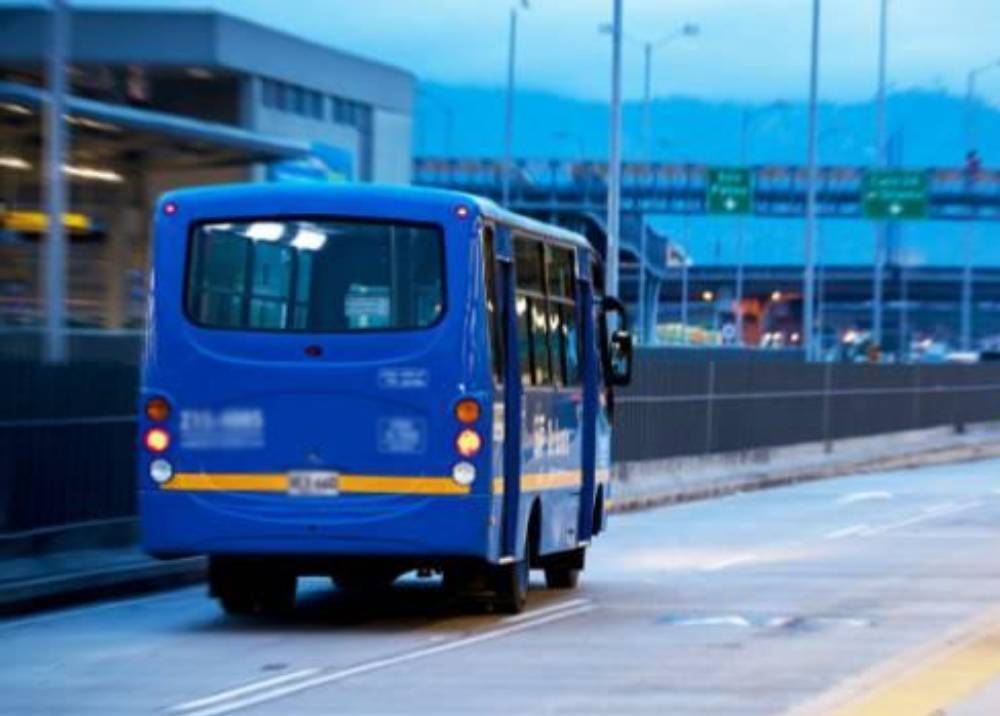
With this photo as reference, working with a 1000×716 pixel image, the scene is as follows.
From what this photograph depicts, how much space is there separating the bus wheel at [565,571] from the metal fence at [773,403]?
1292 cm

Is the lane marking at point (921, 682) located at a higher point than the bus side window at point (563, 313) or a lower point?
lower

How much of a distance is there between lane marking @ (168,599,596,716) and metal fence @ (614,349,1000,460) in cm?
1558

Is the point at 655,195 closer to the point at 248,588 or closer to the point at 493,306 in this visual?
the point at 248,588

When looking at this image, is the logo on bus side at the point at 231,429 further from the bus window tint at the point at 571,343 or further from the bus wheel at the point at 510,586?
the bus window tint at the point at 571,343

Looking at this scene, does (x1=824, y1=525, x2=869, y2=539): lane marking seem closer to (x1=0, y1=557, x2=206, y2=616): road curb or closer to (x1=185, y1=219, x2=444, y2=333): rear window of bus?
(x1=0, y1=557, x2=206, y2=616): road curb

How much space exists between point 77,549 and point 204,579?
1757 mm

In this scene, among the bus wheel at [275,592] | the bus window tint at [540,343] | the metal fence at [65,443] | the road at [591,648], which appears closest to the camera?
the road at [591,648]

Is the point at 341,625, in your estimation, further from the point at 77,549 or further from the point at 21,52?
the point at 21,52

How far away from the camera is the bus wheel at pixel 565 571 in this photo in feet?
65.6

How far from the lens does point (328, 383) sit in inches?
634

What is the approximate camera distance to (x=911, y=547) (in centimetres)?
2503

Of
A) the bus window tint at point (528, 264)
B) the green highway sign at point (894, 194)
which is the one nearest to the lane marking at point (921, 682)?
the bus window tint at point (528, 264)

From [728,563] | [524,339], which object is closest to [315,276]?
[524,339]

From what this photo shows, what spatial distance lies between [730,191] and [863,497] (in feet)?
112
